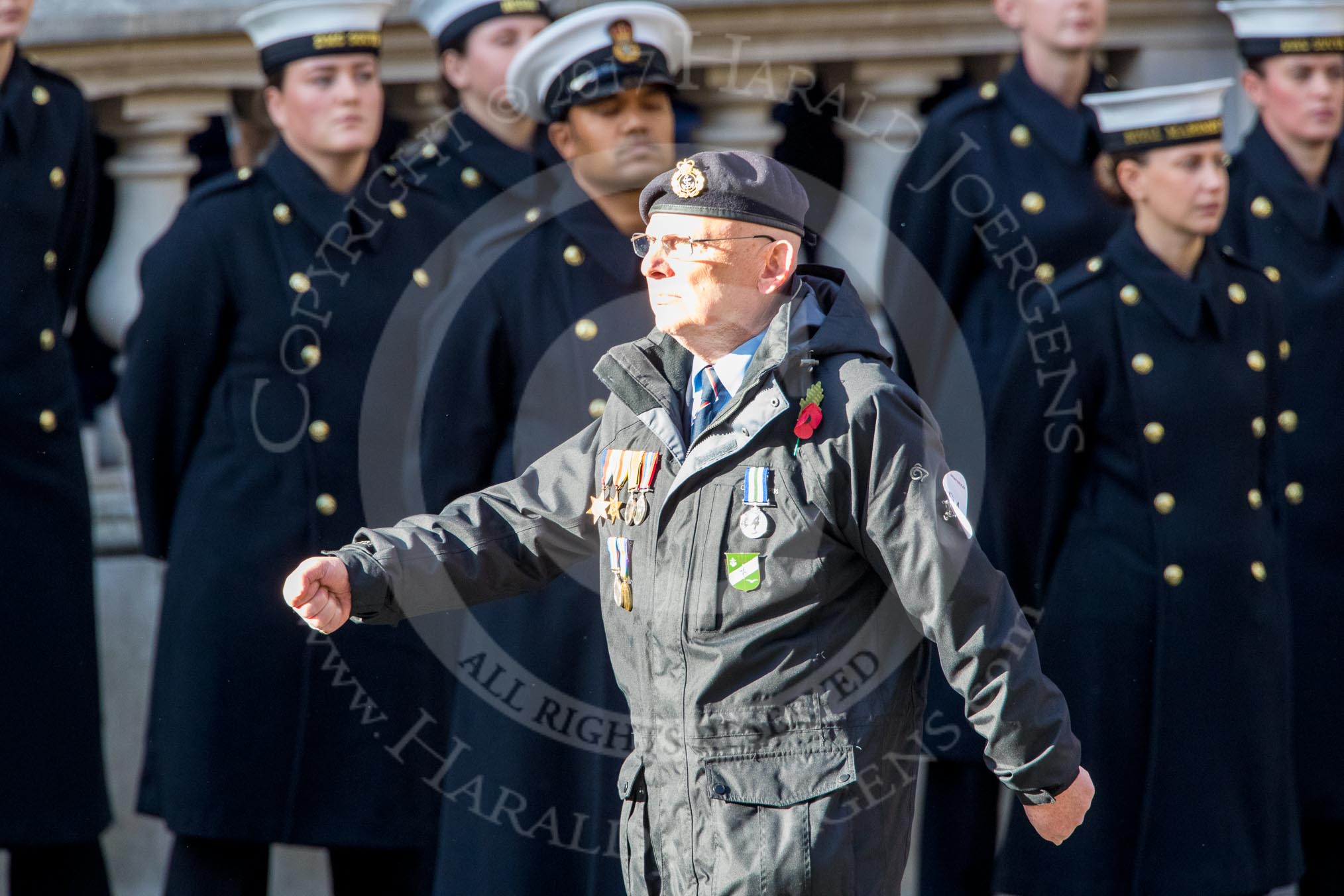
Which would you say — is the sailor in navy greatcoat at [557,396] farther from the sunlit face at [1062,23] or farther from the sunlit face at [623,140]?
the sunlit face at [1062,23]

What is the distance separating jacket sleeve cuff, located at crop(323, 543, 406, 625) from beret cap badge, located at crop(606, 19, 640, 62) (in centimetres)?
145

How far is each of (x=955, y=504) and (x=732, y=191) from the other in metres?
0.58

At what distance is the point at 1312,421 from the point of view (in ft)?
16.4

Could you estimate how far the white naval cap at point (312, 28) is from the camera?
470 cm

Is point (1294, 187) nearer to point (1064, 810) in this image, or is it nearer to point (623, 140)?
point (623, 140)

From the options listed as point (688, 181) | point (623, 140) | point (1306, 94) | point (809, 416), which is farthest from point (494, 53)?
point (809, 416)

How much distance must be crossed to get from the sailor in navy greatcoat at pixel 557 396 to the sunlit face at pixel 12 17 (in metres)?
1.12

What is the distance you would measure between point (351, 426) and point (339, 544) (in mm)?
262

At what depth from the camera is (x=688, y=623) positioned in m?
3.20

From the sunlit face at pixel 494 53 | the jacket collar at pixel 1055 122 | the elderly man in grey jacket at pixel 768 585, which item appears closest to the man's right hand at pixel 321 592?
the elderly man in grey jacket at pixel 768 585

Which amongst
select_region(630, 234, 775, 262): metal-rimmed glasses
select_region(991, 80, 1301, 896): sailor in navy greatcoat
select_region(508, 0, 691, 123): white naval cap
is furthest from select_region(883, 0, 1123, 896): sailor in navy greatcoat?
select_region(630, 234, 775, 262): metal-rimmed glasses

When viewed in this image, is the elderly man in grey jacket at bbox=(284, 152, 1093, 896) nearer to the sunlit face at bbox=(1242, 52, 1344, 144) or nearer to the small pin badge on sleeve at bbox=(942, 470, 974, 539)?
the small pin badge on sleeve at bbox=(942, 470, 974, 539)

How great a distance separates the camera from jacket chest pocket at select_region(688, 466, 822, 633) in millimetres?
3152

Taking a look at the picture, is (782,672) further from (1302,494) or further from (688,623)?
(1302,494)
